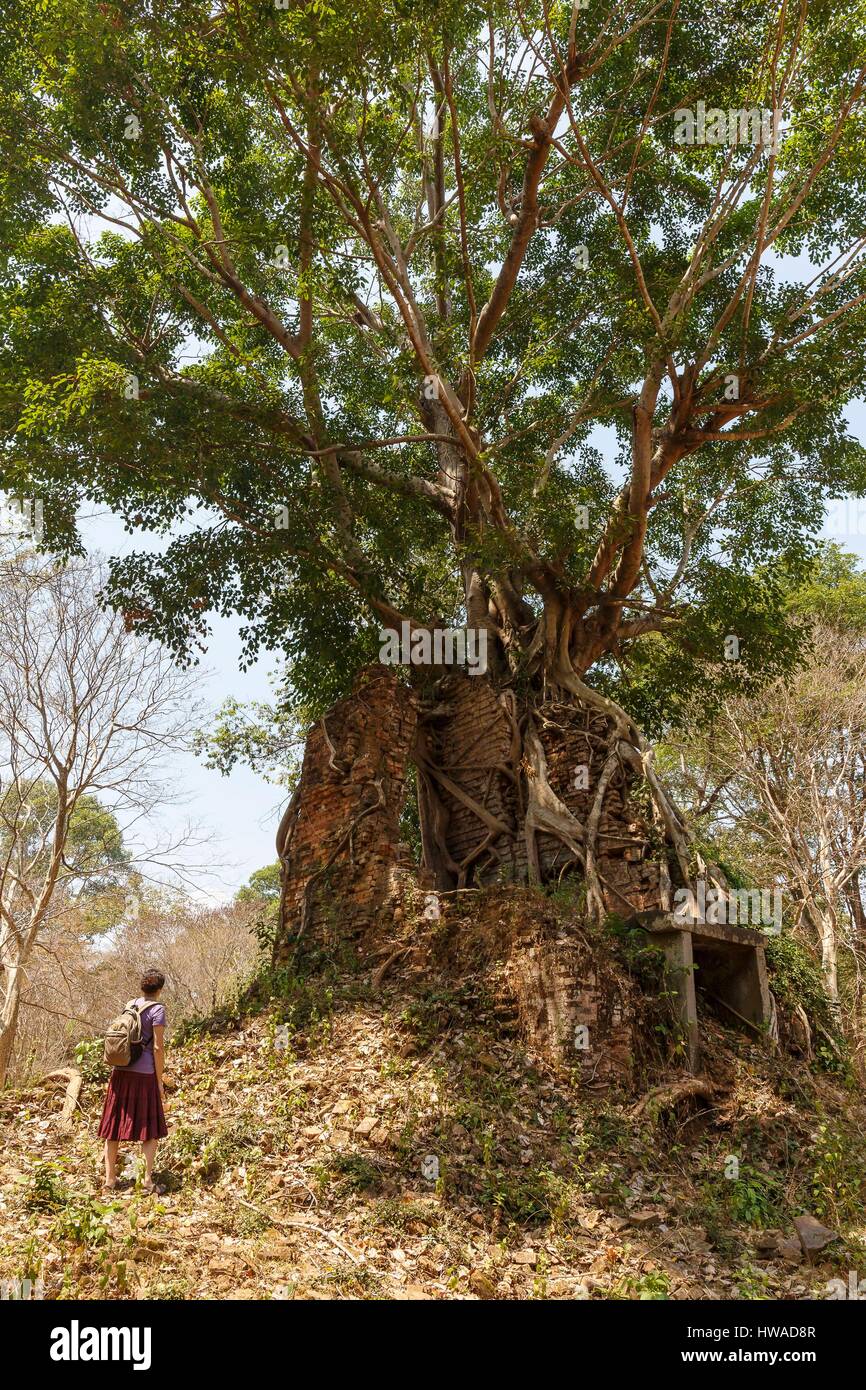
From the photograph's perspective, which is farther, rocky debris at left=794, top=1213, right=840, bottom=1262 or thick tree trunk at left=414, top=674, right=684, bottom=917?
thick tree trunk at left=414, top=674, right=684, bottom=917

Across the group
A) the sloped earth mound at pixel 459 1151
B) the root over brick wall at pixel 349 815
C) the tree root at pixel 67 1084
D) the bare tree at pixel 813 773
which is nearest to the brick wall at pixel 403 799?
the root over brick wall at pixel 349 815

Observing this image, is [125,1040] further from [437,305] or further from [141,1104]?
[437,305]

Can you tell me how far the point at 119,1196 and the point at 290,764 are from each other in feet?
39.9

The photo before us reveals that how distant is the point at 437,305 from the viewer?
1394 cm

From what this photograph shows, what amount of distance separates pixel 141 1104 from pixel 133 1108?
5 centimetres

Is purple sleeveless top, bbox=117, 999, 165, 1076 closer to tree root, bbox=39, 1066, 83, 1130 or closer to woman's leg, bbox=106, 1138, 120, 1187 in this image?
woman's leg, bbox=106, 1138, 120, 1187

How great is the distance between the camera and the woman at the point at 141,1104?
6.02 metres

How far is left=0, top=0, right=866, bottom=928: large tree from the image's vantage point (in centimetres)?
952

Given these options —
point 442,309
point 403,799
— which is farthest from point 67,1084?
point 442,309

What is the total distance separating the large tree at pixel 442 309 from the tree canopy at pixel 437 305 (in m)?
0.05

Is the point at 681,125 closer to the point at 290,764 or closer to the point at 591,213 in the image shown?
the point at 591,213

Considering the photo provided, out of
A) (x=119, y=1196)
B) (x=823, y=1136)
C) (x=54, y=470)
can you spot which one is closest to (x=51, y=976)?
(x=54, y=470)

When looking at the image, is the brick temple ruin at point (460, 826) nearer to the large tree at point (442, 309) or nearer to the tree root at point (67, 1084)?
the large tree at point (442, 309)

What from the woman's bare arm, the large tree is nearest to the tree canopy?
the large tree
